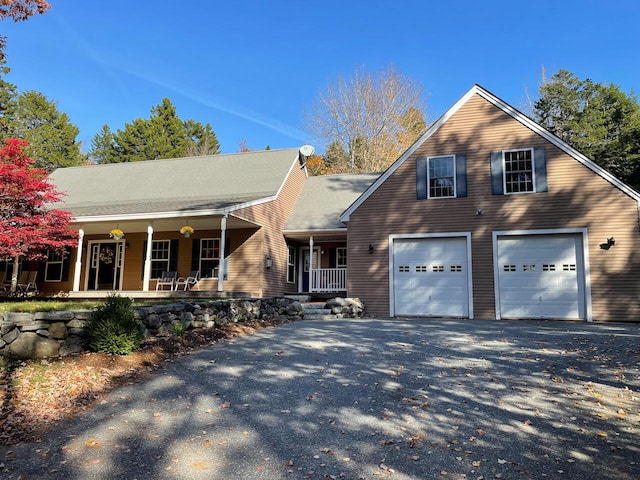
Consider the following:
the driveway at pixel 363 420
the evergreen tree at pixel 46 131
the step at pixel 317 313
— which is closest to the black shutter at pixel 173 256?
the step at pixel 317 313

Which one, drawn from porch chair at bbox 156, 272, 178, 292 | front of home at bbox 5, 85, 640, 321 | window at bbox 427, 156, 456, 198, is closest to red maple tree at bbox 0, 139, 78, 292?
front of home at bbox 5, 85, 640, 321

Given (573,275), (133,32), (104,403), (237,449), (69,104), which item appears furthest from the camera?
(69,104)

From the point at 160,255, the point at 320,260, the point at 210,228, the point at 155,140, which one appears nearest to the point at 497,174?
the point at 320,260

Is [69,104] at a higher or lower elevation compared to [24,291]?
higher

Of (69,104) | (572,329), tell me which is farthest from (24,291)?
(69,104)

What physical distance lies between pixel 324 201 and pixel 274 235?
3097 millimetres

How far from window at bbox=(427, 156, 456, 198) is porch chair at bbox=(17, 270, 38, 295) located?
15.2 m

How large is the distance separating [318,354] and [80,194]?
1522cm

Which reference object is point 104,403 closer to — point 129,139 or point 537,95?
point 537,95

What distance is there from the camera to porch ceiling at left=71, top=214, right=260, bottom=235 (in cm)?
1444

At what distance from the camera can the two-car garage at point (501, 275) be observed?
12.0 metres

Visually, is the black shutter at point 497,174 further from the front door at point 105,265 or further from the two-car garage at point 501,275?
the front door at point 105,265

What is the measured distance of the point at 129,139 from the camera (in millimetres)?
38094

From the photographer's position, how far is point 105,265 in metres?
17.3
